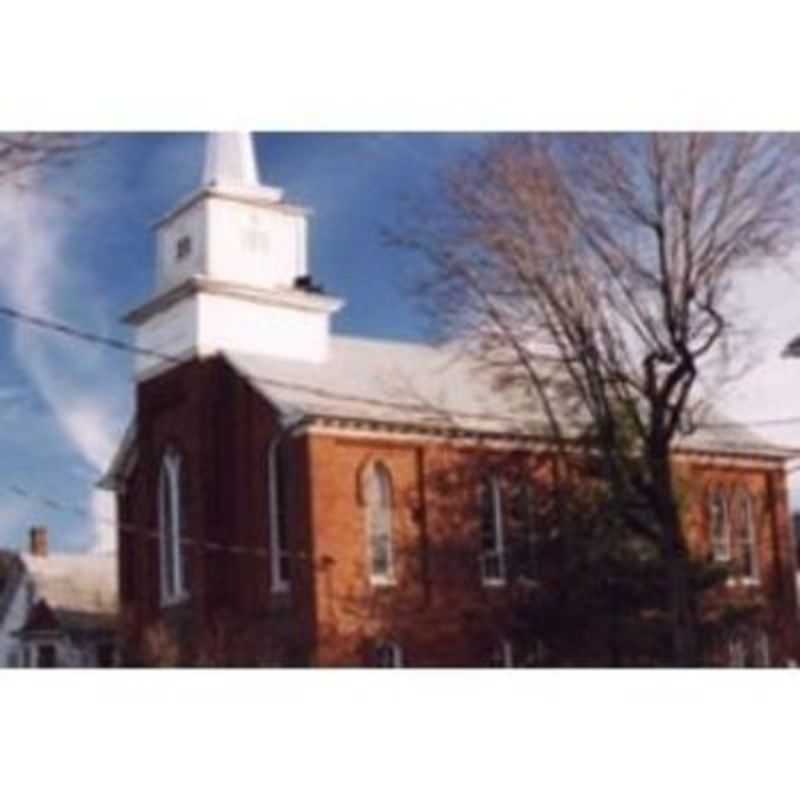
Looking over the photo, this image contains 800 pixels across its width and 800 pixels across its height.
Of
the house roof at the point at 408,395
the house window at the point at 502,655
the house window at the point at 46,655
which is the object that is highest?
the house roof at the point at 408,395

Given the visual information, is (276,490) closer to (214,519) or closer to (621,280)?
(214,519)

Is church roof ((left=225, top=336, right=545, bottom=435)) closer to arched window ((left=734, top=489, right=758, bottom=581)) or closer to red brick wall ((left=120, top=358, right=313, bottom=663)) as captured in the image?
red brick wall ((left=120, top=358, right=313, bottom=663))

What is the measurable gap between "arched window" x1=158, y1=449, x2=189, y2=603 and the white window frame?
1.91 feet

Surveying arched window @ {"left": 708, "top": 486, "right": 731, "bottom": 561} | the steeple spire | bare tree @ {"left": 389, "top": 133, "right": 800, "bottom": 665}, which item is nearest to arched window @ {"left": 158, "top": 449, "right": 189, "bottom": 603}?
the steeple spire

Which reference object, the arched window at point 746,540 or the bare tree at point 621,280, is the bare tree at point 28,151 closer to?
the bare tree at point 621,280

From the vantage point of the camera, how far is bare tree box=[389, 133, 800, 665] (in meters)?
5.85

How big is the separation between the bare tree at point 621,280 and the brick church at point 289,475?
174 millimetres

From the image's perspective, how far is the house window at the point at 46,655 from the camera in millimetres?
5648

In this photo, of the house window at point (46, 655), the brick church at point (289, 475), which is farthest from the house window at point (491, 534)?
the house window at point (46, 655)

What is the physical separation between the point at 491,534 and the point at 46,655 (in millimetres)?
1357
